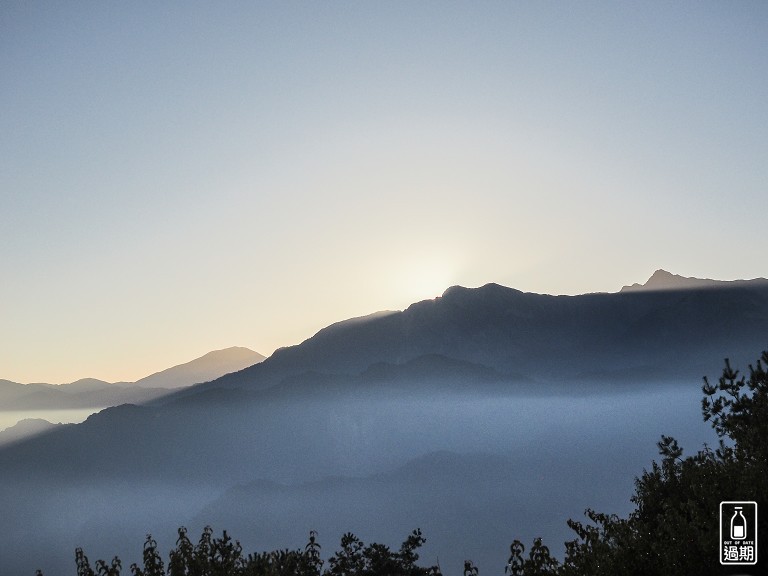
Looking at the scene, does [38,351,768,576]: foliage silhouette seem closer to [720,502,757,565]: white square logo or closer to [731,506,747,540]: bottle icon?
[720,502,757,565]: white square logo

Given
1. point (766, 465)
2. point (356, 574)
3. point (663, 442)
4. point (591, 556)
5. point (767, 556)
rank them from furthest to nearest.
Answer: point (356, 574), point (663, 442), point (766, 465), point (591, 556), point (767, 556)

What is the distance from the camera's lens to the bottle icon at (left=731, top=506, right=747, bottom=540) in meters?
16.9

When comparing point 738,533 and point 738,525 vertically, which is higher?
point 738,525

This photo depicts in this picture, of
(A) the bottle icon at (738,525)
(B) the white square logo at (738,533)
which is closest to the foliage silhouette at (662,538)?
(B) the white square logo at (738,533)

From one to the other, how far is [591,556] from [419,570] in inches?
1314

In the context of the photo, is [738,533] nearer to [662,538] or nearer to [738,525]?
[738,525]

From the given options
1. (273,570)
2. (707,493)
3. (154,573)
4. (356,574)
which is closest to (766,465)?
(707,493)

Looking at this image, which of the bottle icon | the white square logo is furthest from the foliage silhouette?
the bottle icon

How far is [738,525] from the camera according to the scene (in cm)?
1738

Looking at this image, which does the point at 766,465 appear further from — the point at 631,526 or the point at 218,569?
the point at 218,569

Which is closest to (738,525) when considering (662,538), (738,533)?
(738,533)

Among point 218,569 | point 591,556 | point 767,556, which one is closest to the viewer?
point 767,556

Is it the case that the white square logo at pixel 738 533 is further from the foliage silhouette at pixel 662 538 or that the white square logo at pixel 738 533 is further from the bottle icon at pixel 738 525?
the foliage silhouette at pixel 662 538

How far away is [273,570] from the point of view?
19.8m
